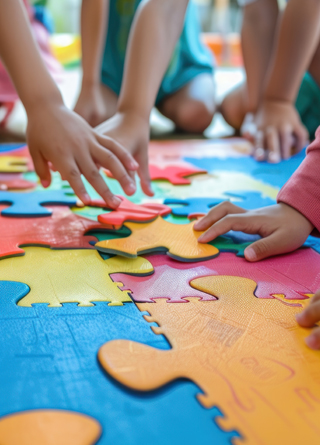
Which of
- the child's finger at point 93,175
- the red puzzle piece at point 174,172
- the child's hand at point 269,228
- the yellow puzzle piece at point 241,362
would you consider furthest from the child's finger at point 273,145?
the yellow puzzle piece at point 241,362

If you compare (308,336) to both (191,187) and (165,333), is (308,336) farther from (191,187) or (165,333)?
(191,187)

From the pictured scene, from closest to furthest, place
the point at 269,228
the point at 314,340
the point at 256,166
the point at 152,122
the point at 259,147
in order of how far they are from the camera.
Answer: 1. the point at 314,340
2. the point at 269,228
3. the point at 256,166
4. the point at 259,147
5. the point at 152,122

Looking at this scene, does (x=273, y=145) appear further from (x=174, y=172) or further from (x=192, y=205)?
(x=192, y=205)

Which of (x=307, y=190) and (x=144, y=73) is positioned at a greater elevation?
(x=144, y=73)

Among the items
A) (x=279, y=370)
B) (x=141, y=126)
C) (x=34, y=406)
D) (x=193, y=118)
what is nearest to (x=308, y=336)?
(x=279, y=370)

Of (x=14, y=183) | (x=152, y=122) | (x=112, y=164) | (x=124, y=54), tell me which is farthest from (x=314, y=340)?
(x=152, y=122)

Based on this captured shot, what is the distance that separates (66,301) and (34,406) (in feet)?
0.64

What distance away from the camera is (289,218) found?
0.77m

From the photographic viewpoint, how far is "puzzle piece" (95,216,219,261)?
74 cm

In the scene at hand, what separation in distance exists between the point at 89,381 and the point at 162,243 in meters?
0.35

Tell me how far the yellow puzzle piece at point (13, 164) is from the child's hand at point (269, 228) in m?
0.68

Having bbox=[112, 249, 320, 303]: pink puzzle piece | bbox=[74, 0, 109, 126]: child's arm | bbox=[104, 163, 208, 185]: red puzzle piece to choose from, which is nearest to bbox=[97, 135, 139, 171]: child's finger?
bbox=[112, 249, 320, 303]: pink puzzle piece

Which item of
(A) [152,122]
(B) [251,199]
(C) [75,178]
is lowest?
(A) [152,122]

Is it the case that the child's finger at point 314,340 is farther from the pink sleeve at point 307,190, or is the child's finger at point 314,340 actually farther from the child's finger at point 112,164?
the child's finger at point 112,164
